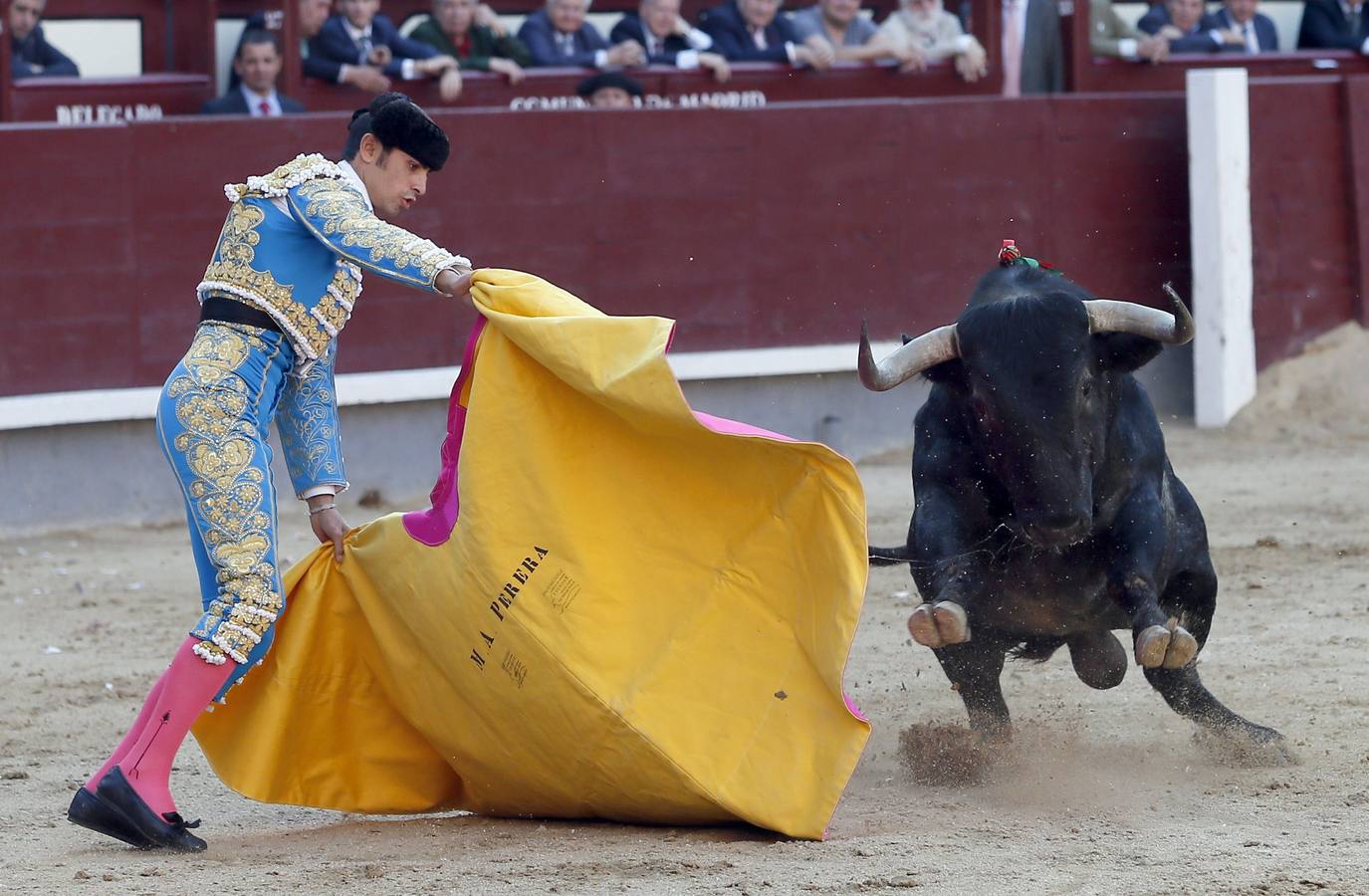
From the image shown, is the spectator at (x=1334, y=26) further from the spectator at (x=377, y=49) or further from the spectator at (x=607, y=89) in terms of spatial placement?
the spectator at (x=377, y=49)

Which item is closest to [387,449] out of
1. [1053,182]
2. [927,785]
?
[1053,182]

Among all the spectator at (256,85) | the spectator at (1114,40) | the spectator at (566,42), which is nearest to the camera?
the spectator at (256,85)

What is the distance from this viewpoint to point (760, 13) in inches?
326

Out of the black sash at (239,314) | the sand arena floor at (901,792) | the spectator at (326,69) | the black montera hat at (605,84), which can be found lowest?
the sand arena floor at (901,792)

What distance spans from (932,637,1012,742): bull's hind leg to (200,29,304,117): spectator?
13.5 feet

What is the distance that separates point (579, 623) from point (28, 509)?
4005 millimetres

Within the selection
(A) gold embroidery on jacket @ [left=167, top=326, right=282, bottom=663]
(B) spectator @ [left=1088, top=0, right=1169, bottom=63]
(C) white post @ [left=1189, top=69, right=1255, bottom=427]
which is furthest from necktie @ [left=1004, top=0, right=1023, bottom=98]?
(A) gold embroidery on jacket @ [left=167, top=326, right=282, bottom=663]

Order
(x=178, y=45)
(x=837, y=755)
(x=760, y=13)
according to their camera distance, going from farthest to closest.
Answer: (x=760, y=13) < (x=178, y=45) < (x=837, y=755)

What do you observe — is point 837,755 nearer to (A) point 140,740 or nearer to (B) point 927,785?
(B) point 927,785

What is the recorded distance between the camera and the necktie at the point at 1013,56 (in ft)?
30.5

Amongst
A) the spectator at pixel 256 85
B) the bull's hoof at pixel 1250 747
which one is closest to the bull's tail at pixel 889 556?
the bull's hoof at pixel 1250 747

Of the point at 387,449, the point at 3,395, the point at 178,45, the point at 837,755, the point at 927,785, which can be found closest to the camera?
the point at 837,755

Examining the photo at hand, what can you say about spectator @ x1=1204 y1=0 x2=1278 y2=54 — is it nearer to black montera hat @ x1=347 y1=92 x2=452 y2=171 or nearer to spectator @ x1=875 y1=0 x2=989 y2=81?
spectator @ x1=875 y1=0 x2=989 y2=81

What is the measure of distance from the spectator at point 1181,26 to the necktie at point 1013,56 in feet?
1.87
